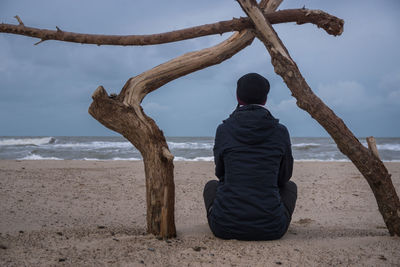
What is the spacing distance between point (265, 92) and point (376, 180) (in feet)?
5.14

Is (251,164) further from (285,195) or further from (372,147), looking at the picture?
(372,147)

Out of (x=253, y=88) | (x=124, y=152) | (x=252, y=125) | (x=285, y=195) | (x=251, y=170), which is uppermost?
(x=253, y=88)

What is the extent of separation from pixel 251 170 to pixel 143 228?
75.9 inches

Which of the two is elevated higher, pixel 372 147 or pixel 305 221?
pixel 372 147

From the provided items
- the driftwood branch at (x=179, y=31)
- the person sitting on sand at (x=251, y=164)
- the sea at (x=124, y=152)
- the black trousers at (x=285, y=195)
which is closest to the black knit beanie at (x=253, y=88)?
the person sitting on sand at (x=251, y=164)

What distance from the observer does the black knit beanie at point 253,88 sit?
3.19 metres

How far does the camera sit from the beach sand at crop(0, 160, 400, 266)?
9.73ft

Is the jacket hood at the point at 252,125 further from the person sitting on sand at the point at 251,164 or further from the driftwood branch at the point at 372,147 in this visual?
the driftwood branch at the point at 372,147

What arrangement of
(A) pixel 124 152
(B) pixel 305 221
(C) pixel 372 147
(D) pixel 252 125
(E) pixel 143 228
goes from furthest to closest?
(A) pixel 124 152 → (B) pixel 305 221 → (E) pixel 143 228 → (C) pixel 372 147 → (D) pixel 252 125

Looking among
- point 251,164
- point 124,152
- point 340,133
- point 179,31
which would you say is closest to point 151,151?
point 251,164

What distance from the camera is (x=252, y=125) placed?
3.13 metres

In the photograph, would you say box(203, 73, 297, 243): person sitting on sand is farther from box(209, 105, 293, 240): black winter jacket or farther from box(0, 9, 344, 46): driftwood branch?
box(0, 9, 344, 46): driftwood branch

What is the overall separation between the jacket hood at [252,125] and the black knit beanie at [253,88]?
72 millimetres

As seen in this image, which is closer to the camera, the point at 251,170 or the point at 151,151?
the point at 251,170
